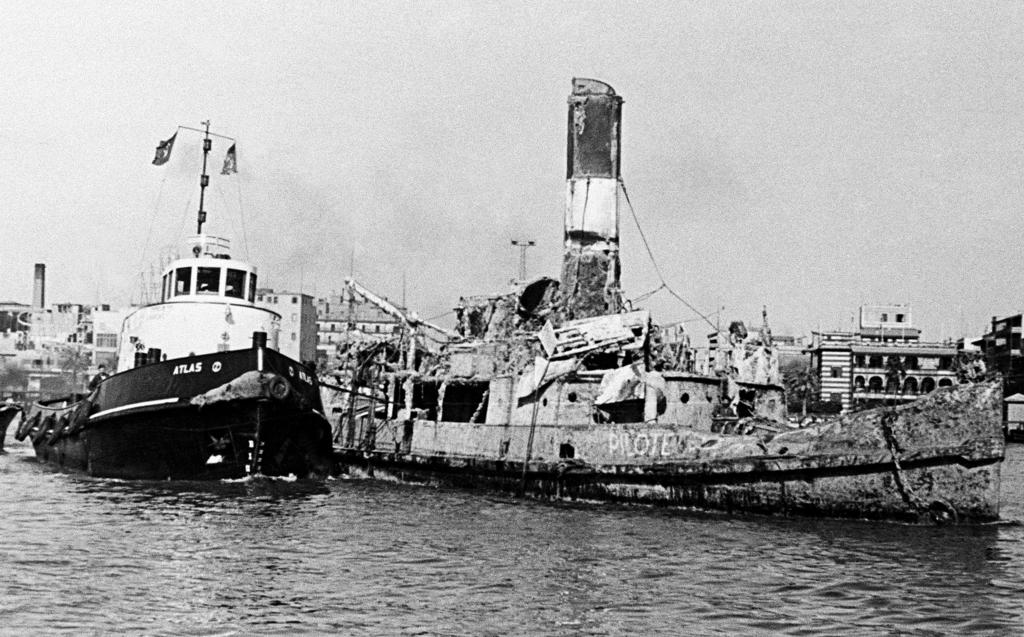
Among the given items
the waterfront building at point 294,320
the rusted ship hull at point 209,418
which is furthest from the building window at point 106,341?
the rusted ship hull at point 209,418

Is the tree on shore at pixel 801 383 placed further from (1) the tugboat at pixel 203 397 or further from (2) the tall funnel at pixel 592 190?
(1) the tugboat at pixel 203 397

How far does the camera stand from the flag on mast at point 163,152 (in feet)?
104

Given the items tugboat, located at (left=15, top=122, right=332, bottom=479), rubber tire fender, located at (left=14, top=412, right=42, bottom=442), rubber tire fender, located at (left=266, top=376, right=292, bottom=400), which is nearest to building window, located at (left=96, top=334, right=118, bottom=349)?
rubber tire fender, located at (left=14, top=412, right=42, bottom=442)

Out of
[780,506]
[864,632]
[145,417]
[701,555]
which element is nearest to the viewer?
[864,632]

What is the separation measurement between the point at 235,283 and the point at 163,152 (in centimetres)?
472

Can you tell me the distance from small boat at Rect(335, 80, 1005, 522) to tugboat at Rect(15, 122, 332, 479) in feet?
11.3

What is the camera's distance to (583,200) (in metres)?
30.3

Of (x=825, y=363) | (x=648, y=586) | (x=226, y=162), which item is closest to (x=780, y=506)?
(x=648, y=586)

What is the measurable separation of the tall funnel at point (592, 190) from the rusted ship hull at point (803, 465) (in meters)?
5.35

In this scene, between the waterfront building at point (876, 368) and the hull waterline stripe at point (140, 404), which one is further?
the waterfront building at point (876, 368)

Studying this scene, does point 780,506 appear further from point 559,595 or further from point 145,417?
point 145,417

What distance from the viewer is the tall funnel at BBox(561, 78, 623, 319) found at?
30000 millimetres

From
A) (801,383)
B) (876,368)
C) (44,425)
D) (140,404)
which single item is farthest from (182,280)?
(876,368)

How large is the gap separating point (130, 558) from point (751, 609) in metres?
8.60
